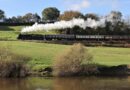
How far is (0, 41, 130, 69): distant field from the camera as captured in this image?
80312mm

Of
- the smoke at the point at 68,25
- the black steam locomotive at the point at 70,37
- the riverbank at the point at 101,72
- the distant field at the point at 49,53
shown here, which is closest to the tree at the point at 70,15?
the smoke at the point at 68,25

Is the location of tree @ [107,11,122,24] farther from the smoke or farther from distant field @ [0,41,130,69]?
distant field @ [0,41,130,69]

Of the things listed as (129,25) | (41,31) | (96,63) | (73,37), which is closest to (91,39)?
(73,37)

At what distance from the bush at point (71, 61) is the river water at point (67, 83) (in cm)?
244

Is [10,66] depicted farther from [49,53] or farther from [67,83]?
[49,53]

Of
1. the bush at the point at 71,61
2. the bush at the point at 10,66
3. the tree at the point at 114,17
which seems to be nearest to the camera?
the bush at the point at 10,66

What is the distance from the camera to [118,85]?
63.9 m

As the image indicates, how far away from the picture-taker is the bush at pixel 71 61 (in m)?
74.0

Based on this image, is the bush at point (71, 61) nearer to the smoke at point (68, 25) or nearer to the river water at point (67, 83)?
the river water at point (67, 83)

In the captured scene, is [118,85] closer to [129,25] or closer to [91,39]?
[91,39]

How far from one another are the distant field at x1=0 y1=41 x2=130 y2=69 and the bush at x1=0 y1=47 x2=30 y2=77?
3.08 m

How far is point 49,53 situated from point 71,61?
14.7m

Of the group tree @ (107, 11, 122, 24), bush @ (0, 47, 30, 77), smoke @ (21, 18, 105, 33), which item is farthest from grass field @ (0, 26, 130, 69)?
tree @ (107, 11, 122, 24)

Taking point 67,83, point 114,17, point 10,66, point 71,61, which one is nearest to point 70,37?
point 114,17
